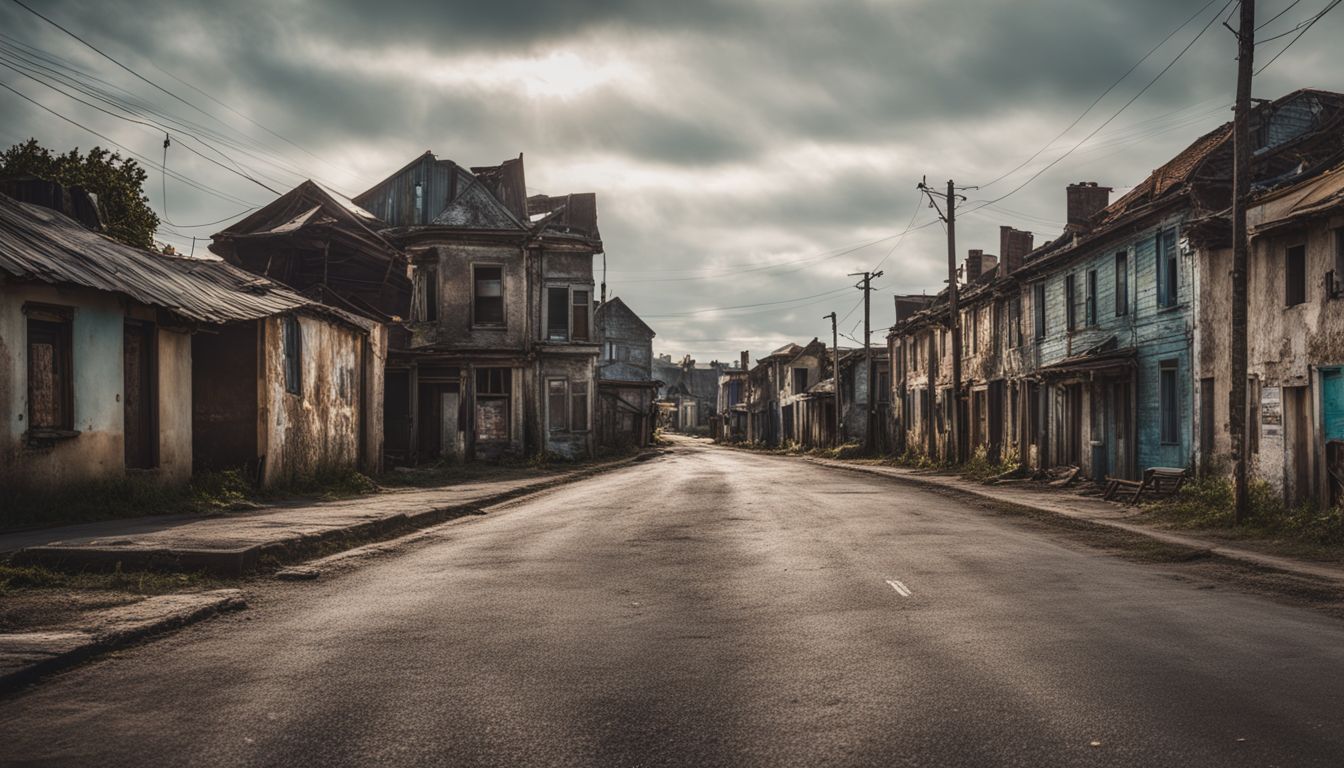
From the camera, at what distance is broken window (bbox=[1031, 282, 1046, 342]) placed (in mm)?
29109

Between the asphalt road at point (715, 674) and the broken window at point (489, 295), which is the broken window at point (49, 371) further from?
the broken window at point (489, 295)

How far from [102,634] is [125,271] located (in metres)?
9.70

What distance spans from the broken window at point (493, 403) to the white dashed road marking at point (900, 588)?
82.2ft

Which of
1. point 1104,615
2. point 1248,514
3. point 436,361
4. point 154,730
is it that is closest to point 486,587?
point 154,730

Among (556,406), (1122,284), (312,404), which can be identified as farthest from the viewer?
(556,406)

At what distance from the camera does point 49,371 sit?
12844 millimetres

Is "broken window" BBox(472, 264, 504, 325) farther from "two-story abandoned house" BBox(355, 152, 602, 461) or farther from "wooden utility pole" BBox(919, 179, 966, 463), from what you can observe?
"wooden utility pole" BBox(919, 179, 966, 463)

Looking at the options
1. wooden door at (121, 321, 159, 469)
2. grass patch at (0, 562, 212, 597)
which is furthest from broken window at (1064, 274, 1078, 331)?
grass patch at (0, 562, 212, 597)

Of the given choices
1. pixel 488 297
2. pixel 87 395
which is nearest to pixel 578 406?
pixel 488 297

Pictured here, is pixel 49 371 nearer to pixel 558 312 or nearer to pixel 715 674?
pixel 715 674

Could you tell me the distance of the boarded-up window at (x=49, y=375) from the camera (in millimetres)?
12469

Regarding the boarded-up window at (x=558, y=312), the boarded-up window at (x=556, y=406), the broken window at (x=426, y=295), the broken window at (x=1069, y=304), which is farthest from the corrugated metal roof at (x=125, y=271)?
the broken window at (x=1069, y=304)

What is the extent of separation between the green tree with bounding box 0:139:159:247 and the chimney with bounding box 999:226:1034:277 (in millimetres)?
29616

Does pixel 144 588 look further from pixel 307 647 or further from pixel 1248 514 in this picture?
pixel 1248 514
